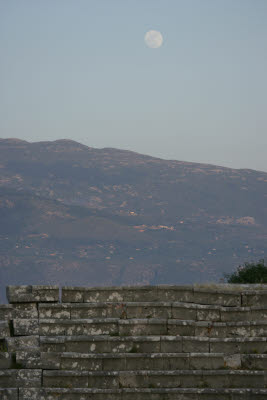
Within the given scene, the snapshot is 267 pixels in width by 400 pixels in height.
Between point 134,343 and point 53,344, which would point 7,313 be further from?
point 134,343

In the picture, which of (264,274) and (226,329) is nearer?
(226,329)

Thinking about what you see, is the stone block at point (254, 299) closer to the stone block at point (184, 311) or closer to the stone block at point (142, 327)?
the stone block at point (184, 311)

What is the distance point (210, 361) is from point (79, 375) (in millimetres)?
3213

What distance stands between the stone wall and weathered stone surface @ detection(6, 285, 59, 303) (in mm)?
26

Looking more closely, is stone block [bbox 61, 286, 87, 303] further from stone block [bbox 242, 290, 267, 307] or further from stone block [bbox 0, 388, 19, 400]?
stone block [bbox 242, 290, 267, 307]

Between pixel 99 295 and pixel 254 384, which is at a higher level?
pixel 99 295

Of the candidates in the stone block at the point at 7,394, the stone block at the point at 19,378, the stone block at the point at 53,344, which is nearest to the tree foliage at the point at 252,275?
the stone block at the point at 53,344

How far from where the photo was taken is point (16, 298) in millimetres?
17578

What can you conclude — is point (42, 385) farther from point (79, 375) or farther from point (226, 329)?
point (226, 329)

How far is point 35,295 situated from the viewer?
57.9ft

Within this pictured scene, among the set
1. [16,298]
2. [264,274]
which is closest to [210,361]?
[16,298]

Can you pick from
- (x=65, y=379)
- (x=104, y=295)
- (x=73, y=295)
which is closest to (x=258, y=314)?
(x=104, y=295)

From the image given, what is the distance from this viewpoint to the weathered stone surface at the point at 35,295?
57.7 ft

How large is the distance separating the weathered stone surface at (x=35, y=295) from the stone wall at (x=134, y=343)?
0.09 ft
